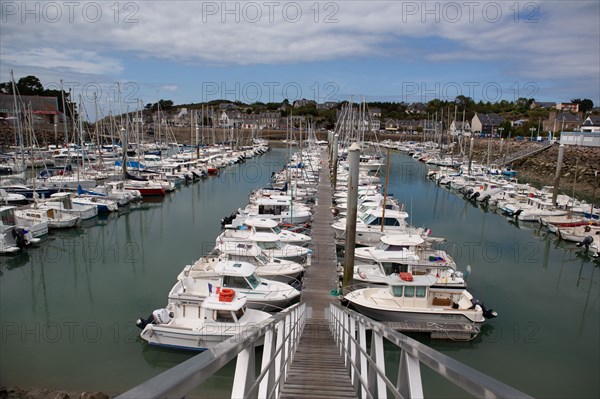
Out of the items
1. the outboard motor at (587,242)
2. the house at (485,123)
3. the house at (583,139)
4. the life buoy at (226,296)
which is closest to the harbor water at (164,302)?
the outboard motor at (587,242)

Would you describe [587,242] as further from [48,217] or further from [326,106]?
[326,106]

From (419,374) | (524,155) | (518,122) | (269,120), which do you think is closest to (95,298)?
(419,374)

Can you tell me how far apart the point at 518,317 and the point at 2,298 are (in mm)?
20846

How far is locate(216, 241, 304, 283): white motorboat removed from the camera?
17094 millimetres

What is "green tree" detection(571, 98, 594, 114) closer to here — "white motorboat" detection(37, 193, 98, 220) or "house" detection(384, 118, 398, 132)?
"house" detection(384, 118, 398, 132)

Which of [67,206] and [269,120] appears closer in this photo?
[67,206]

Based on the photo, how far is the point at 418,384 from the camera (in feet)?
8.72

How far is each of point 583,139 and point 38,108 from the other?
104018mm

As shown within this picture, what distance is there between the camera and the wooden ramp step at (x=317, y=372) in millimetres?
5570

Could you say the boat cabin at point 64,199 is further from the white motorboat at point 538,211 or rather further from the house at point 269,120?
the house at point 269,120

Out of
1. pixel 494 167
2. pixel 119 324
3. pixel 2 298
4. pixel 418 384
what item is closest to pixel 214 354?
pixel 418 384

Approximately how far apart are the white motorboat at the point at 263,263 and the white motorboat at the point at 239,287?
1413 mm

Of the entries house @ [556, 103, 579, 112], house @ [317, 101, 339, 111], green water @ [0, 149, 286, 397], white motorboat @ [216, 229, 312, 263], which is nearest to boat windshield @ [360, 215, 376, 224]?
white motorboat @ [216, 229, 312, 263]

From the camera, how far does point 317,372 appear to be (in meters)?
6.73
